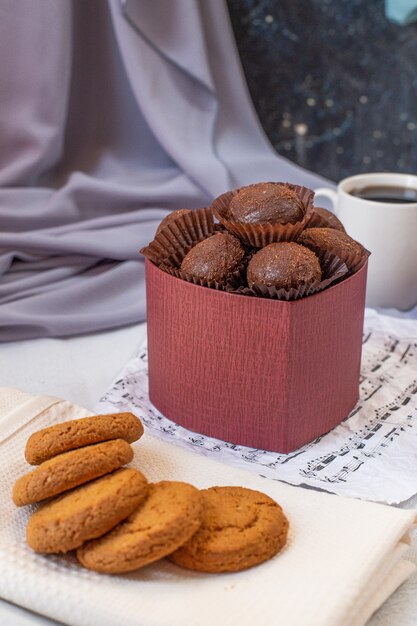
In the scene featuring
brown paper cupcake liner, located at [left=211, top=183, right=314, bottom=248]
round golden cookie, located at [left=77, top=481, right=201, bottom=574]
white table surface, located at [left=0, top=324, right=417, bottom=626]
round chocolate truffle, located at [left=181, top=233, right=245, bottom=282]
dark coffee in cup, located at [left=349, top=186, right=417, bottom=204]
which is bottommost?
white table surface, located at [left=0, top=324, right=417, bottom=626]

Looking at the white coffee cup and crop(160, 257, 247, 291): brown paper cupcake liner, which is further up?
crop(160, 257, 247, 291): brown paper cupcake liner

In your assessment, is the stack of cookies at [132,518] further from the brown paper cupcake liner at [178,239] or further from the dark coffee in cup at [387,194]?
the dark coffee in cup at [387,194]

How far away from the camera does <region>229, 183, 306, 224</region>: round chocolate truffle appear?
2.97 ft

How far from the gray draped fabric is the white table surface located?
3 centimetres

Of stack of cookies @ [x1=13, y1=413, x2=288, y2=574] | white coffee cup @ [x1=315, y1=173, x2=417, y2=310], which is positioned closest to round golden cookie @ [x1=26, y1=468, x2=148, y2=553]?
stack of cookies @ [x1=13, y1=413, x2=288, y2=574]

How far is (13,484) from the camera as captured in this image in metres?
0.79

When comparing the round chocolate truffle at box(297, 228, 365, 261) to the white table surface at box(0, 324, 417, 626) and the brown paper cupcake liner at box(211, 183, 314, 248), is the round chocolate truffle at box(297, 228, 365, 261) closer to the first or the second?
the brown paper cupcake liner at box(211, 183, 314, 248)

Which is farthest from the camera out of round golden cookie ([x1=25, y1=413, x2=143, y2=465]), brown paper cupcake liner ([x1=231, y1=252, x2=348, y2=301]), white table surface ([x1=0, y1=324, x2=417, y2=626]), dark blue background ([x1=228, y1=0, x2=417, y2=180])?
→ dark blue background ([x1=228, y1=0, x2=417, y2=180])

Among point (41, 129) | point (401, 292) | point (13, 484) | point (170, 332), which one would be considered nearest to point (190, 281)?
point (170, 332)

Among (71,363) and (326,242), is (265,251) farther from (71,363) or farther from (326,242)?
(71,363)

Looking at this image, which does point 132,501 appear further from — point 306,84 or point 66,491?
point 306,84

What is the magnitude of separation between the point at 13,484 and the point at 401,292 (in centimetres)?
68

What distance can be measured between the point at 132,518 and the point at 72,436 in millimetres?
108

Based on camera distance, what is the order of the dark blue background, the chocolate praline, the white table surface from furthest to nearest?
1. the dark blue background
2. the white table surface
3. the chocolate praline
